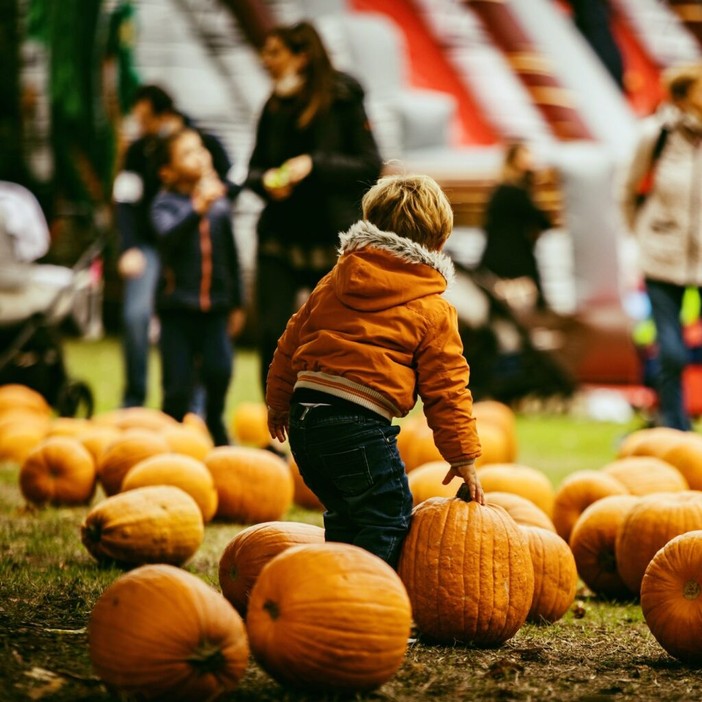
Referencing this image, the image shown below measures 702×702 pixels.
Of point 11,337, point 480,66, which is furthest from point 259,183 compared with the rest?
point 480,66

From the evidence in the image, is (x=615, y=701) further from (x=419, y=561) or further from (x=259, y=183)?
(x=259, y=183)

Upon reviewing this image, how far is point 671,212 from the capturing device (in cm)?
789

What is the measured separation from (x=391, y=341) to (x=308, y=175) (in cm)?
305

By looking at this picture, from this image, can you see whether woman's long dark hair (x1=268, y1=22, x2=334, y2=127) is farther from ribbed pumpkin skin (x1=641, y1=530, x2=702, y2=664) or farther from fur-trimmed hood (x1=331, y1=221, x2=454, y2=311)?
ribbed pumpkin skin (x1=641, y1=530, x2=702, y2=664)

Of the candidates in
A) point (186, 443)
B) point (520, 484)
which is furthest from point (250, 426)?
point (520, 484)

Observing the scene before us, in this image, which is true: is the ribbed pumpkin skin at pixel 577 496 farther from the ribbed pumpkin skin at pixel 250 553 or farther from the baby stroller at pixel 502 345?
the baby stroller at pixel 502 345

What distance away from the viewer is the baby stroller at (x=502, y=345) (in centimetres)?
981

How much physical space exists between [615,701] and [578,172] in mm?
10807

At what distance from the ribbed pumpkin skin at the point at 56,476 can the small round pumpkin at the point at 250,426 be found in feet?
8.55

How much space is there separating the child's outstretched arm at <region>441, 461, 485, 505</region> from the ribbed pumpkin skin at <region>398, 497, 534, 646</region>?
44 millimetres

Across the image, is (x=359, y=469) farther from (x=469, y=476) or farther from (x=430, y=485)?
(x=430, y=485)

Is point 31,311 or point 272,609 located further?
point 31,311

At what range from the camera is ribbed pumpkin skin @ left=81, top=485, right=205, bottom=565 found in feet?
14.2

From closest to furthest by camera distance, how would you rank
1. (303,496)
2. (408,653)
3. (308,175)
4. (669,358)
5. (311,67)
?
(408,653) → (303,496) → (308,175) → (311,67) → (669,358)
